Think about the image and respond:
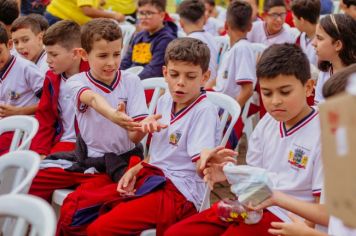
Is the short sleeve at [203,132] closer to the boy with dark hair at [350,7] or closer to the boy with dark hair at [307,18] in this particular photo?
the boy with dark hair at [307,18]

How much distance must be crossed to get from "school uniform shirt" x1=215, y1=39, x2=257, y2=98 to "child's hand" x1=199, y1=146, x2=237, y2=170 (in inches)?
74.9

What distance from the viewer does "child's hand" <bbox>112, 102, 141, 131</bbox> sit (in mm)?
2771

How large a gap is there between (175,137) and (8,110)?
50.8 inches

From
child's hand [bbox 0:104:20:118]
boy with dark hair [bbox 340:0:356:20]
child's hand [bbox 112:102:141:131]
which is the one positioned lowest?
child's hand [bbox 0:104:20:118]

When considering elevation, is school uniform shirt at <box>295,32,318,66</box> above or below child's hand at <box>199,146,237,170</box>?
above

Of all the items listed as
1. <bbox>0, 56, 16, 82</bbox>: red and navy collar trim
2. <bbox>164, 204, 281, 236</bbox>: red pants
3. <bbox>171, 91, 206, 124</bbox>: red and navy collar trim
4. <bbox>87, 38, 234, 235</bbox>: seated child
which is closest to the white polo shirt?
<bbox>0, 56, 16, 82</bbox>: red and navy collar trim

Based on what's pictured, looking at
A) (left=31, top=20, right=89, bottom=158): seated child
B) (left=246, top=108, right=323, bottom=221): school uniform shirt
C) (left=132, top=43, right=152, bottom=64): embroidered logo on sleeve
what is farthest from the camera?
(left=132, top=43, right=152, bottom=64): embroidered logo on sleeve

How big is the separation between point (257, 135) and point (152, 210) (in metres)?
0.55

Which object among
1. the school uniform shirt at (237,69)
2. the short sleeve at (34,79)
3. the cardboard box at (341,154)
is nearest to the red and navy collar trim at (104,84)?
the short sleeve at (34,79)

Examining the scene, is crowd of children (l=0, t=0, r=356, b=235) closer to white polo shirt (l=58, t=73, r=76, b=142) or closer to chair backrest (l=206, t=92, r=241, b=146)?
white polo shirt (l=58, t=73, r=76, b=142)

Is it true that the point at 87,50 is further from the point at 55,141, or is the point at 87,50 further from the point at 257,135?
the point at 257,135

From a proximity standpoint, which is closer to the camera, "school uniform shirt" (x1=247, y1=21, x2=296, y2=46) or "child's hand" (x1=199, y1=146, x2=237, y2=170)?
"child's hand" (x1=199, y1=146, x2=237, y2=170)

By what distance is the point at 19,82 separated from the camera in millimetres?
3854

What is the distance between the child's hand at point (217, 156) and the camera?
238 cm
